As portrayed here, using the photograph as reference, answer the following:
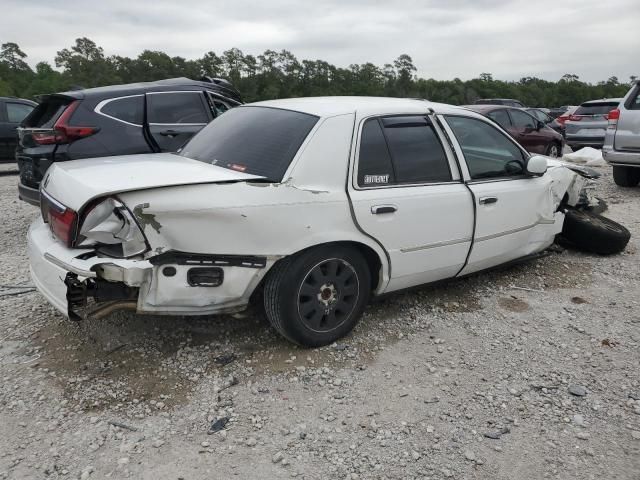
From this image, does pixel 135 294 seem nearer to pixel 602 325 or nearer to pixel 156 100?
pixel 602 325

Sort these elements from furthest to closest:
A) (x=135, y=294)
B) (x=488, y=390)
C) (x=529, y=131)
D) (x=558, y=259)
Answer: (x=529, y=131), (x=558, y=259), (x=488, y=390), (x=135, y=294)

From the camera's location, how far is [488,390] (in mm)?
2938

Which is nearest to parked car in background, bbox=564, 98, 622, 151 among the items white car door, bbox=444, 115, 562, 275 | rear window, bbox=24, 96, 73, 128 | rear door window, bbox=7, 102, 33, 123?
white car door, bbox=444, 115, 562, 275

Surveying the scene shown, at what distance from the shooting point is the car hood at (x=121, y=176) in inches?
106

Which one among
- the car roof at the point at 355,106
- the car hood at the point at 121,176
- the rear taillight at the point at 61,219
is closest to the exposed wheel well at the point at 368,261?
the car hood at the point at 121,176

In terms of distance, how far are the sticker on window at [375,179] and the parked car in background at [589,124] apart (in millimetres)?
12979

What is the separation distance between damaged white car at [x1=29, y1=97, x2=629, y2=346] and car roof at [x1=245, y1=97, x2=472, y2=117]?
15mm

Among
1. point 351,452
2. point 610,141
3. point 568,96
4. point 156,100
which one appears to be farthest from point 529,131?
point 568,96

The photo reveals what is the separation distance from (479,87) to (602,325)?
51.8m

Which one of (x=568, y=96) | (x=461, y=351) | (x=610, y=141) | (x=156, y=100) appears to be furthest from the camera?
(x=568, y=96)

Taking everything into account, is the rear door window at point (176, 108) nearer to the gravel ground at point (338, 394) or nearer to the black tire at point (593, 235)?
the gravel ground at point (338, 394)

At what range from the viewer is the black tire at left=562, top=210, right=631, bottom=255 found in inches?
202

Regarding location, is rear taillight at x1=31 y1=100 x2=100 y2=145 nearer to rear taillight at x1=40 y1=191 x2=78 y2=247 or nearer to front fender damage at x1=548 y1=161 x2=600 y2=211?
rear taillight at x1=40 y1=191 x2=78 y2=247

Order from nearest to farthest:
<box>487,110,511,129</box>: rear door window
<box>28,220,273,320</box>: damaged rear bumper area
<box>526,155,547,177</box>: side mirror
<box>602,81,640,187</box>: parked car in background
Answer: <box>28,220,273,320</box>: damaged rear bumper area → <box>526,155,547,177</box>: side mirror → <box>602,81,640,187</box>: parked car in background → <box>487,110,511,129</box>: rear door window
